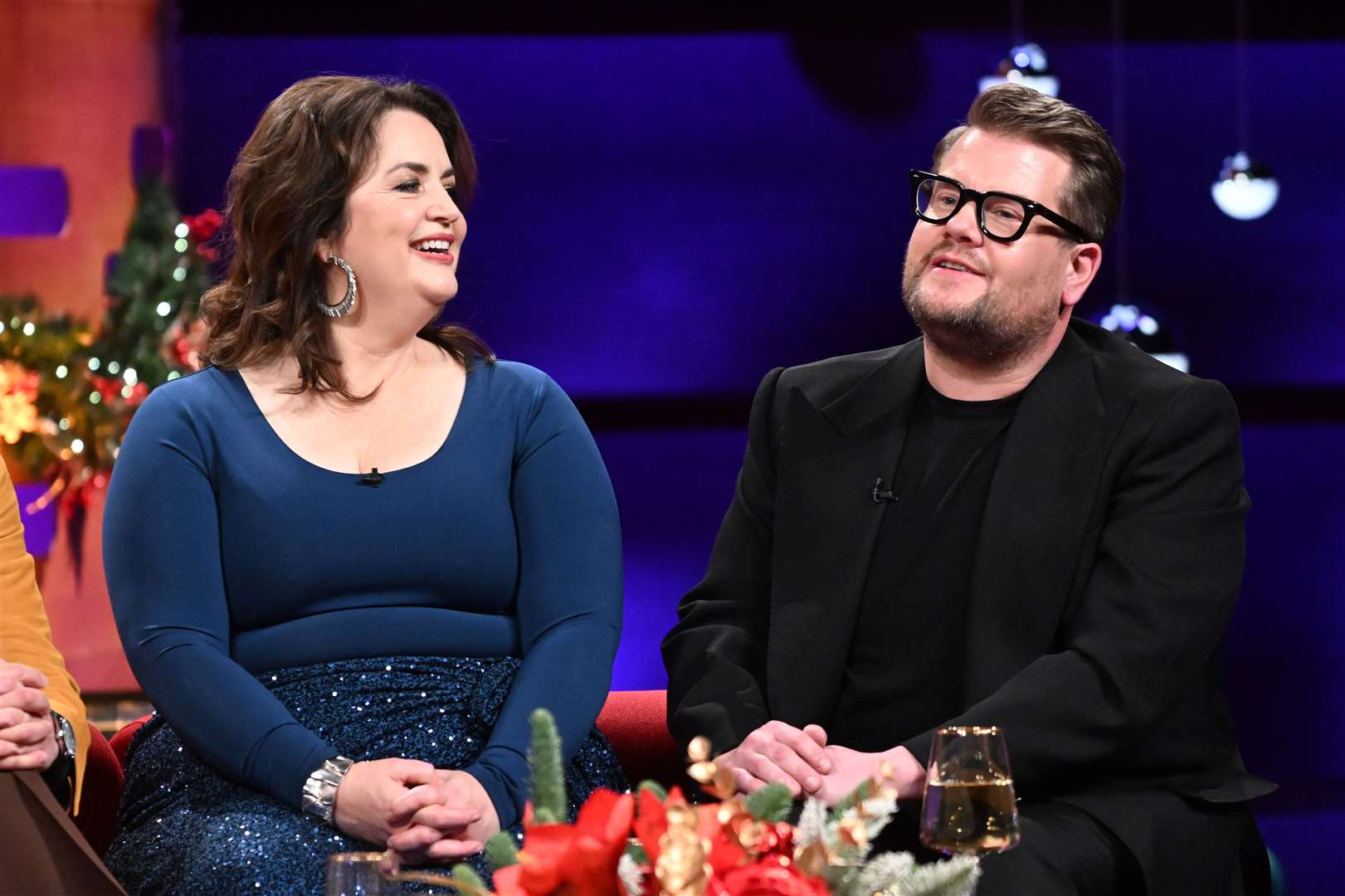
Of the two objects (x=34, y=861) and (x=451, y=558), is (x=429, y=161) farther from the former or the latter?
(x=34, y=861)

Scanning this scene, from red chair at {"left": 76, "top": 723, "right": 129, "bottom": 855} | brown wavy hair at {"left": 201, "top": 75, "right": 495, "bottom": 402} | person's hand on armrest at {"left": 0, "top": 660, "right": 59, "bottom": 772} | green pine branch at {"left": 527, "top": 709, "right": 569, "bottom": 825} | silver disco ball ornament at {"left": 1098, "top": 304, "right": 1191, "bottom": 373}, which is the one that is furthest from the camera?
silver disco ball ornament at {"left": 1098, "top": 304, "right": 1191, "bottom": 373}

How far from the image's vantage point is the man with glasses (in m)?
2.51

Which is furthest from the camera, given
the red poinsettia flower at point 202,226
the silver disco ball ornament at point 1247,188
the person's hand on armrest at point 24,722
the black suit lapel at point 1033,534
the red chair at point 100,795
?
the red poinsettia flower at point 202,226

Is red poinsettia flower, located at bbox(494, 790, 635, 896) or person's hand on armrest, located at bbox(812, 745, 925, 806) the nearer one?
red poinsettia flower, located at bbox(494, 790, 635, 896)

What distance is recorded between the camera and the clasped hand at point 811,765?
2436 millimetres

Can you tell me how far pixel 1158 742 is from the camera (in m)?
2.60

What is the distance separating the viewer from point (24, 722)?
7.48 ft

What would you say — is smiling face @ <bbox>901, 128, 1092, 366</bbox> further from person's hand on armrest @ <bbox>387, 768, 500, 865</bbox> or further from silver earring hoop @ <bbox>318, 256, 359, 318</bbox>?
person's hand on armrest @ <bbox>387, 768, 500, 865</bbox>

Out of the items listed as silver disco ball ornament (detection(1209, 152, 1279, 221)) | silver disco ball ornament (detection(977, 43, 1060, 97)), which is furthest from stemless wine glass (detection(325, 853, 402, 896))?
silver disco ball ornament (detection(1209, 152, 1279, 221))

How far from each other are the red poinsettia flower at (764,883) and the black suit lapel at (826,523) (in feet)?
4.62

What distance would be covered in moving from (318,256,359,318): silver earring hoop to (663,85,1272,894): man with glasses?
73cm

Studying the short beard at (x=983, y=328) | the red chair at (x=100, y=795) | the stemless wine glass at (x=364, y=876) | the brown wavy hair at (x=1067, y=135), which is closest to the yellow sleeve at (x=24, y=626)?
the red chair at (x=100, y=795)

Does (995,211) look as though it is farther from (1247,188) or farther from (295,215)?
(1247,188)

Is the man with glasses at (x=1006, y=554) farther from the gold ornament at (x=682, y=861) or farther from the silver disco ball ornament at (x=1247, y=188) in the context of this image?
the silver disco ball ornament at (x=1247, y=188)
